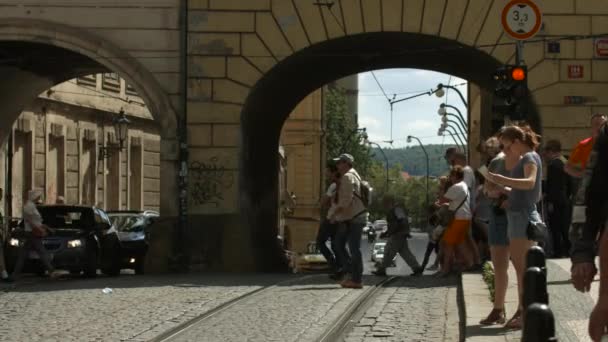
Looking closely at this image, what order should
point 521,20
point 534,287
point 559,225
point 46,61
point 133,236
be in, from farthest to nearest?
1. point 46,61
2. point 133,236
3. point 559,225
4. point 521,20
5. point 534,287

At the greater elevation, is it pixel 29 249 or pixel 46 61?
pixel 46 61

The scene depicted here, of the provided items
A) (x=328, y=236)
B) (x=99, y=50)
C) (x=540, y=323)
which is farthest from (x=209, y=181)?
(x=540, y=323)

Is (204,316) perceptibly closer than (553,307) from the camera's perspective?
No

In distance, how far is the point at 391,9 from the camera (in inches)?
995

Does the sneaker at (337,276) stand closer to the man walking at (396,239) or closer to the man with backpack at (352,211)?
the man with backpack at (352,211)

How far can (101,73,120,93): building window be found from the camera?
4250 centimetres

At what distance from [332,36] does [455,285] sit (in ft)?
26.3

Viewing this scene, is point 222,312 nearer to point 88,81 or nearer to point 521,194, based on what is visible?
point 521,194

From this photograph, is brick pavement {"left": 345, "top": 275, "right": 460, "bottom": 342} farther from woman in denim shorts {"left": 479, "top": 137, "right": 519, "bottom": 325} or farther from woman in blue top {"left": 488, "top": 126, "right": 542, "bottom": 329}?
woman in blue top {"left": 488, "top": 126, "right": 542, "bottom": 329}

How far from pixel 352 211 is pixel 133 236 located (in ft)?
36.0

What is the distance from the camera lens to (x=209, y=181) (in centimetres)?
2559

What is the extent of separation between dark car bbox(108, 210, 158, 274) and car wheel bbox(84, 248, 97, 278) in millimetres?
1753

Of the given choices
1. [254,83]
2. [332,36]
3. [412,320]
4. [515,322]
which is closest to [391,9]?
[332,36]

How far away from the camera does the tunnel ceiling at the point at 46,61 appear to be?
27641 mm
